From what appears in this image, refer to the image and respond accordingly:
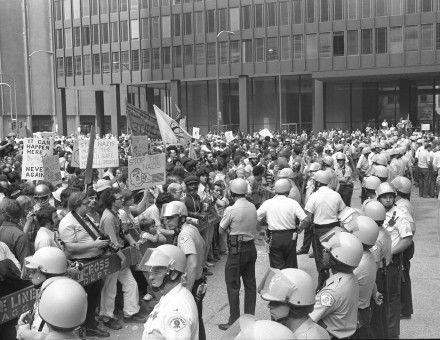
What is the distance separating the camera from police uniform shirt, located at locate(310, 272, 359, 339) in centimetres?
487

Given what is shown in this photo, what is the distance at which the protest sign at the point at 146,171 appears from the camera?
10828 millimetres

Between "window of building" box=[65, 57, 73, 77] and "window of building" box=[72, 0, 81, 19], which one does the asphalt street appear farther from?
"window of building" box=[72, 0, 81, 19]

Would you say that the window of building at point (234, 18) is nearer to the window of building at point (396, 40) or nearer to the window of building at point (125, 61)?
the window of building at point (125, 61)

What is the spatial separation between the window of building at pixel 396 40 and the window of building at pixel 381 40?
581 millimetres

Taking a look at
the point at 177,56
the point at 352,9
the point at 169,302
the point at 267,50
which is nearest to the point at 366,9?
the point at 352,9

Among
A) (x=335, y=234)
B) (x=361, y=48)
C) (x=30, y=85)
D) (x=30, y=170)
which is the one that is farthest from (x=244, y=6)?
(x=335, y=234)

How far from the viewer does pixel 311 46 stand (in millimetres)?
57375

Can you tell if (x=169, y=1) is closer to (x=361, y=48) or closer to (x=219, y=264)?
(x=361, y=48)

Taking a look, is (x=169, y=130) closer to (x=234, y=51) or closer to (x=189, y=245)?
(x=189, y=245)

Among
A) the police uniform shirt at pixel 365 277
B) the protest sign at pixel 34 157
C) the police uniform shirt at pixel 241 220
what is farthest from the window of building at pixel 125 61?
the police uniform shirt at pixel 365 277

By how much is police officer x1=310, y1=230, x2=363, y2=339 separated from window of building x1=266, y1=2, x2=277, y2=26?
55803 mm

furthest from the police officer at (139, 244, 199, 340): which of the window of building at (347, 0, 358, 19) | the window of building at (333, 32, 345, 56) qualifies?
the window of building at (347, 0, 358, 19)

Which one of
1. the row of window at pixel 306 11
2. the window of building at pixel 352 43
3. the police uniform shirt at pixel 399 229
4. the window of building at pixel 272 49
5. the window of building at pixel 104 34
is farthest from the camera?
the window of building at pixel 104 34

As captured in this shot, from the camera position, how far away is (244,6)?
6009 cm
